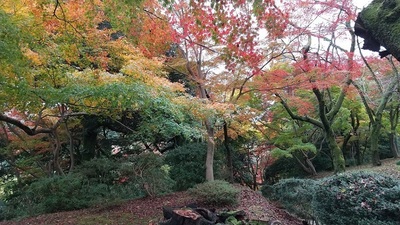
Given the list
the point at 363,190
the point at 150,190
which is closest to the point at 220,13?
the point at 363,190

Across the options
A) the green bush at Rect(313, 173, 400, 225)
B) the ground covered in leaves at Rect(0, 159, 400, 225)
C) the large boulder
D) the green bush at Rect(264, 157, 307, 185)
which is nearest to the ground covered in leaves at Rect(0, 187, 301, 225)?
the ground covered in leaves at Rect(0, 159, 400, 225)

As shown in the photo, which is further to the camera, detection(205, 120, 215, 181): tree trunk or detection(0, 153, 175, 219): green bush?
detection(205, 120, 215, 181): tree trunk

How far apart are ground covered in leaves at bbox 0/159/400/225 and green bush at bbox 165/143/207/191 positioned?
5.24 ft

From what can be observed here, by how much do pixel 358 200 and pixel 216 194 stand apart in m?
3.58

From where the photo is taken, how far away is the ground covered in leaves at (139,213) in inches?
251

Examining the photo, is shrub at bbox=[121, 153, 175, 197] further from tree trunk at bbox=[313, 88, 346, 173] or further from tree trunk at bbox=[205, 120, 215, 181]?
tree trunk at bbox=[313, 88, 346, 173]

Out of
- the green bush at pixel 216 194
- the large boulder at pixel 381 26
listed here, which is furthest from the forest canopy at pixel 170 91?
the green bush at pixel 216 194

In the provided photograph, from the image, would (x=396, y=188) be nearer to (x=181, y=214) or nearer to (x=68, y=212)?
(x=181, y=214)

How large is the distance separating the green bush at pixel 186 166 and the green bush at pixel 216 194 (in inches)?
97.2

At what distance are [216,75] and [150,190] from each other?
4.72 metres

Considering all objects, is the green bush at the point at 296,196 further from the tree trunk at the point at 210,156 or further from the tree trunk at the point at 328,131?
the tree trunk at the point at 328,131

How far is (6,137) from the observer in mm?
11711

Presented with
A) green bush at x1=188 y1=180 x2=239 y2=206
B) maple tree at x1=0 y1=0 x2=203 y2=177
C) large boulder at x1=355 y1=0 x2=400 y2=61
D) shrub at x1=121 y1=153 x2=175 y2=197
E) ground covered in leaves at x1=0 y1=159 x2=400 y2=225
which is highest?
maple tree at x1=0 y1=0 x2=203 y2=177

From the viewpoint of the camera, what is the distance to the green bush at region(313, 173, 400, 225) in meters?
3.86
